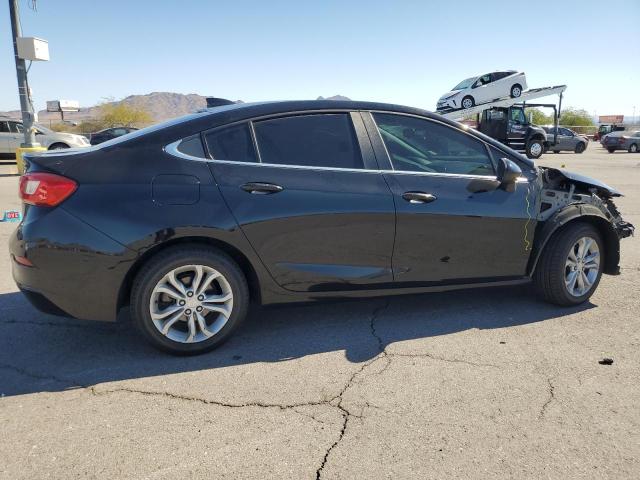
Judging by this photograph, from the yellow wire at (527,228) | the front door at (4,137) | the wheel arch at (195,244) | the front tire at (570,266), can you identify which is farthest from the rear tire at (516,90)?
the wheel arch at (195,244)

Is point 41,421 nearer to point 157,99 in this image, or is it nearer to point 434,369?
point 434,369

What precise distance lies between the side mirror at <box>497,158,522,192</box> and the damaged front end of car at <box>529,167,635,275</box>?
1.10 ft

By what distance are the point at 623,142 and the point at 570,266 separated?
33611mm

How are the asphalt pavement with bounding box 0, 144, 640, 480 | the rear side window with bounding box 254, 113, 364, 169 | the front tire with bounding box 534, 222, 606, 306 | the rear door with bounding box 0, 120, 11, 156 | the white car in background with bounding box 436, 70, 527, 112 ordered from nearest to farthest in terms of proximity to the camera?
the asphalt pavement with bounding box 0, 144, 640, 480 < the rear side window with bounding box 254, 113, 364, 169 < the front tire with bounding box 534, 222, 606, 306 < the rear door with bounding box 0, 120, 11, 156 < the white car in background with bounding box 436, 70, 527, 112

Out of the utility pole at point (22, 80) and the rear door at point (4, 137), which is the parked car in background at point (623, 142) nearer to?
the utility pole at point (22, 80)

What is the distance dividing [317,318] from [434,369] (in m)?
1.14

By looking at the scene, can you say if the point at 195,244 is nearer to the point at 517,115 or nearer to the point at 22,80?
the point at 22,80

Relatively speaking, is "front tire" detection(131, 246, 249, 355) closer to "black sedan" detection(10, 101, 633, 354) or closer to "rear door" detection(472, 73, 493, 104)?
"black sedan" detection(10, 101, 633, 354)

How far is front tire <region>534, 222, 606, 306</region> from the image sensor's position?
4.07 m

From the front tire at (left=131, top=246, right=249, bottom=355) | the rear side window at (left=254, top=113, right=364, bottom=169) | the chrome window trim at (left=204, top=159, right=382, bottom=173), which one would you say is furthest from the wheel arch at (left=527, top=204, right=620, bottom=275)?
the front tire at (left=131, top=246, right=249, bottom=355)

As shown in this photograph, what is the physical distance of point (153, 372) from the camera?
10.2ft

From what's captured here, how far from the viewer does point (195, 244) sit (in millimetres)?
3230

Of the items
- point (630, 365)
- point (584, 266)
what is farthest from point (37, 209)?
point (584, 266)

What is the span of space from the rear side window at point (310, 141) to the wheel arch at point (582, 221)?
164cm
